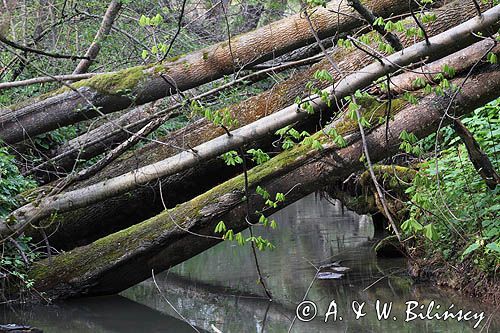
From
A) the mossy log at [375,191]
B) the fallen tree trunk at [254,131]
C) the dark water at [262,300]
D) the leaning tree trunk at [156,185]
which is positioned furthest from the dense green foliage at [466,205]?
the leaning tree trunk at [156,185]

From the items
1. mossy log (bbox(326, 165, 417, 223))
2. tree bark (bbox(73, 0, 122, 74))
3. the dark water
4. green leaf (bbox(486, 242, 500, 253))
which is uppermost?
tree bark (bbox(73, 0, 122, 74))

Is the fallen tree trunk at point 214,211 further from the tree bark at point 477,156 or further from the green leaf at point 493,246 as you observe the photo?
the green leaf at point 493,246

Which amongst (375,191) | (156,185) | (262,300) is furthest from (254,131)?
(375,191)

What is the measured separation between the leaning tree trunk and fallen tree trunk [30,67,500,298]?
0.54 meters

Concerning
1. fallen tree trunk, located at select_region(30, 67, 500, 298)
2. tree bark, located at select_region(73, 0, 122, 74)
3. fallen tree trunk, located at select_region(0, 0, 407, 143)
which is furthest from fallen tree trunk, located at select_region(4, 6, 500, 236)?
tree bark, located at select_region(73, 0, 122, 74)

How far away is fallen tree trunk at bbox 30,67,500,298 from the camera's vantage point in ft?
19.2

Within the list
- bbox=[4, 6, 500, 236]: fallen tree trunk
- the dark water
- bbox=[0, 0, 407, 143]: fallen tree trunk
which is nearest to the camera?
bbox=[4, 6, 500, 236]: fallen tree trunk

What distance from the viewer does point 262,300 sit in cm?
667

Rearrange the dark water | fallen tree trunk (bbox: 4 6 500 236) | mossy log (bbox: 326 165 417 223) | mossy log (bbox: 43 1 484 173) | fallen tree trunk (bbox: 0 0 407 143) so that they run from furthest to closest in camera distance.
Result: mossy log (bbox: 326 165 417 223)
fallen tree trunk (bbox: 0 0 407 143)
mossy log (bbox: 43 1 484 173)
the dark water
fallen tree trunk (bbox: 4 6 500 236)

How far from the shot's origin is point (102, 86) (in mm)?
6961

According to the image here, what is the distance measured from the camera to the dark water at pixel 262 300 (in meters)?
5.74

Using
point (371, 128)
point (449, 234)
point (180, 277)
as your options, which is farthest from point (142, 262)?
point (449, 234)

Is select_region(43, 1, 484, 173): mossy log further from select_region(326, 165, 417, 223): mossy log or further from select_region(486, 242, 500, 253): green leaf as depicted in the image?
select_region(486, 242, 500, 253): green leaf

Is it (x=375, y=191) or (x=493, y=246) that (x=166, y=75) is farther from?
(x=493, y=246)
